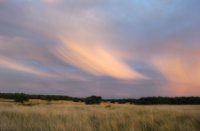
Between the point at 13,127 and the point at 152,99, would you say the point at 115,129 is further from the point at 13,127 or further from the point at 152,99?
the point at 152,99

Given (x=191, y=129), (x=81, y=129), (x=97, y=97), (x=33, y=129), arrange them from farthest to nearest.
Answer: (x=97, y=97) → (x=33, y=129) → (x=81, y=129) → (x=191, y=129)

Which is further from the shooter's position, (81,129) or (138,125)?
(138,125)

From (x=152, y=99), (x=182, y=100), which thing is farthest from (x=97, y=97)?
(x=182, y=100)

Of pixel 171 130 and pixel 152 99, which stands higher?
pixel 152 99

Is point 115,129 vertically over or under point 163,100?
under

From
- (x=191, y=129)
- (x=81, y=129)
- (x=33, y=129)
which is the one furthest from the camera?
(x=33, y=129)

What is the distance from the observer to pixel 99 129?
9852 mm

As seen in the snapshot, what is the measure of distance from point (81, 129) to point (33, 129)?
1.67 m

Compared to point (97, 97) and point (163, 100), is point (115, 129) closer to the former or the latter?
point (97, 97)

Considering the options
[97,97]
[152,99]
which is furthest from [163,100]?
[97,97]

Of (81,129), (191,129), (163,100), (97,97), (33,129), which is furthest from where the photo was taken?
(163,100)

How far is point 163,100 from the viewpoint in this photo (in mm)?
88062

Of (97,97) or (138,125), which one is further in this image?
(97,97)

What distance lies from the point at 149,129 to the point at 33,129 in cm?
355
